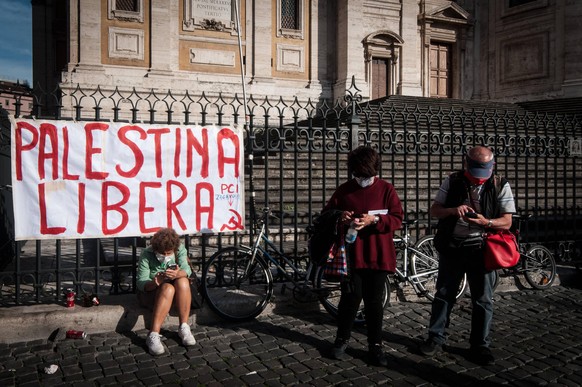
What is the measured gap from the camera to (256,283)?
5.40 meters

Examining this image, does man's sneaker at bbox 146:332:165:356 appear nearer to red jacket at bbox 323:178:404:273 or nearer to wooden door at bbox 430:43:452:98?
red jacket at bbox 323:178:404:273

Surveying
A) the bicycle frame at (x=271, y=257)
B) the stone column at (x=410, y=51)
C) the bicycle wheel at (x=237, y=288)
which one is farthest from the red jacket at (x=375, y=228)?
the stone column at (x=410, y=51)

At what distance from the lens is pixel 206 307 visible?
5.10 m

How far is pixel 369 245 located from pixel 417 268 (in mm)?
2106

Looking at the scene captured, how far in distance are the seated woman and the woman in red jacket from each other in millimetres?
1400

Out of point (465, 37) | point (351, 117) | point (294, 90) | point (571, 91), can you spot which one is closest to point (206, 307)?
point (351, 117)

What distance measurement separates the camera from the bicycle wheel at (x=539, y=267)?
6527 millimetres

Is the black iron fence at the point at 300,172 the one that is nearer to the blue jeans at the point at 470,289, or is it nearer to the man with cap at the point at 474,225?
the man with cap at the point at 474,225

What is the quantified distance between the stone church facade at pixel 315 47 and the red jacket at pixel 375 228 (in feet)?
45.7

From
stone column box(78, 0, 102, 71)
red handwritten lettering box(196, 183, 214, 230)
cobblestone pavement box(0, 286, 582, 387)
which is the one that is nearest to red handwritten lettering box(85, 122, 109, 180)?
red handwritten lettering box(196, 183, 214, 230)

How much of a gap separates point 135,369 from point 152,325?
0.52 metres

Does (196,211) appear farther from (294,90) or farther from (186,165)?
(294,90)

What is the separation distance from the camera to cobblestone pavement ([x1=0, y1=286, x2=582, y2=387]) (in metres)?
3.74

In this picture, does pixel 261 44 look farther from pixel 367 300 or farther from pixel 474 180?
pixel 367 300
